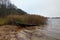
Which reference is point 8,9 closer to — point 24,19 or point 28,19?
point 24,19

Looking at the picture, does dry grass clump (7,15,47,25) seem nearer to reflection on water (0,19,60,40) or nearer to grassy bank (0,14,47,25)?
grassy bank (0,14,47,25)

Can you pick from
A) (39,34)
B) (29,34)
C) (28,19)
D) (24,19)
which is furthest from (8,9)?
(39,34)

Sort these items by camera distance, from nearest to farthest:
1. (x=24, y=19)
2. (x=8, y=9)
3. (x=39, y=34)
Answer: (x=39, y=34)
(x=24, y=19)
(x=8, y=9)

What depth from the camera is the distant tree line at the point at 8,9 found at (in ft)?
46.6

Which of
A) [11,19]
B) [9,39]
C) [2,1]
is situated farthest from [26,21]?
[9,39]

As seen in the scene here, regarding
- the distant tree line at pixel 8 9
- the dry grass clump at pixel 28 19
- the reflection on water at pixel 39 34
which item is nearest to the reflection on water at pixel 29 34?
the reflection on water at pixel 39 34

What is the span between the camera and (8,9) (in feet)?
48.5

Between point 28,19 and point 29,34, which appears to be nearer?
point 29,34

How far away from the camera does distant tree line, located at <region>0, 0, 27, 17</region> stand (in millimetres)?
14211

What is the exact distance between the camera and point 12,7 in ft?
49.5

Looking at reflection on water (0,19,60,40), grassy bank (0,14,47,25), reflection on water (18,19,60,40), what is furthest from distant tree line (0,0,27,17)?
reflection on water (18,19,60,40)

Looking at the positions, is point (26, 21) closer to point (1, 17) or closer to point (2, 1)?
point (1, 17)

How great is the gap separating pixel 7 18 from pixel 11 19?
0.33 meters

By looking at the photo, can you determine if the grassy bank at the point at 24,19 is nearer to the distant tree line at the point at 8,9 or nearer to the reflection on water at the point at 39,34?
the distant tree line at the point at 8,9
